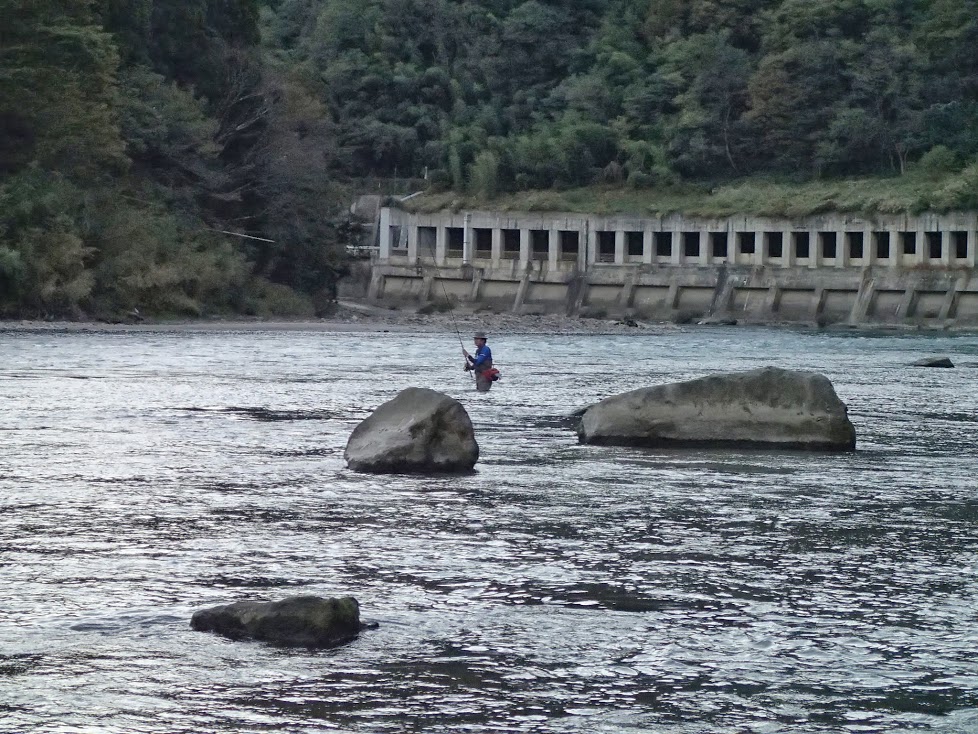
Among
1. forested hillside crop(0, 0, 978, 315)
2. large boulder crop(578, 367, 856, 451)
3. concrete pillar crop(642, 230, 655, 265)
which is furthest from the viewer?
concrete pillar crop(642, 230, 655, 265)

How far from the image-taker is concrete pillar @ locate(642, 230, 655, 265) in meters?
95.0

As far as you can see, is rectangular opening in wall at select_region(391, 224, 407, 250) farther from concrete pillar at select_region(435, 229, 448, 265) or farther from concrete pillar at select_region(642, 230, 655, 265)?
concrete pillar at select_region(642, 230, 655, 265)

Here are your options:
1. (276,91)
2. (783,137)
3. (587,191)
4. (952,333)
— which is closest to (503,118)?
(587,191)

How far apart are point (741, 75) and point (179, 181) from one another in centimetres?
4458

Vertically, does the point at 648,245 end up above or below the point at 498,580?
above

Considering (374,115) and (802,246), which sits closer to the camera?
(802,246)

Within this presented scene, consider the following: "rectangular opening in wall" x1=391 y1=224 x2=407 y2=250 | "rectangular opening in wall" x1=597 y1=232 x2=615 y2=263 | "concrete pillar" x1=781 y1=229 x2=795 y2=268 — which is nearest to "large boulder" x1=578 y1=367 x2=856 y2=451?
"concrete pillar" x1=781 y1=229 x2=795 y2=268

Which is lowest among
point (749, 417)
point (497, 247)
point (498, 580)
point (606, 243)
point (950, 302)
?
point (498, 580)

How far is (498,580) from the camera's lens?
12.9 meters

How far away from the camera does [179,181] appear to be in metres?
75.2

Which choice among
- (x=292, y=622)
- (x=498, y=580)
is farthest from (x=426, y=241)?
(x=292, y=622)

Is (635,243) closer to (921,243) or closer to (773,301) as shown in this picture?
(773,301)

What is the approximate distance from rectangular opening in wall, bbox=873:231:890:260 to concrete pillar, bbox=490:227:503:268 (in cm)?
2272

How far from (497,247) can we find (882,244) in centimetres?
2406
